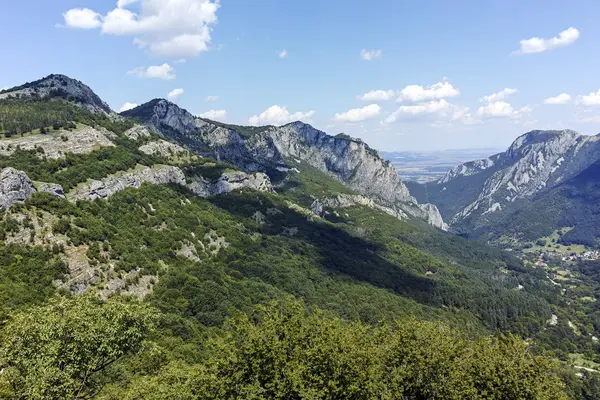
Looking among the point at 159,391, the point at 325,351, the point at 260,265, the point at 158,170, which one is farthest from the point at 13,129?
the point at 325,351

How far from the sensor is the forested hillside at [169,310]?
35.2 m

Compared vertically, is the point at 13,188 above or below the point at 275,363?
above

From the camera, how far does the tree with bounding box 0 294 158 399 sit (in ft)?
98.0

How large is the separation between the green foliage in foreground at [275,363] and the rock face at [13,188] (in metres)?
78.6

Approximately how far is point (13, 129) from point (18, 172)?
66.0m

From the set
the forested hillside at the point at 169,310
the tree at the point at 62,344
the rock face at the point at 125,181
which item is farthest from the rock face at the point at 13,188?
the tree at the point at 62,344

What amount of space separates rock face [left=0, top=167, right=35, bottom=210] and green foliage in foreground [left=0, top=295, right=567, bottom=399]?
258ft

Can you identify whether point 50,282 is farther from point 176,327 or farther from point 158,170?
point 158,170

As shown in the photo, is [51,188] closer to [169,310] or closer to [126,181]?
[126,181]

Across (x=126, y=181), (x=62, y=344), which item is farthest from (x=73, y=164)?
(x=62, y=344)

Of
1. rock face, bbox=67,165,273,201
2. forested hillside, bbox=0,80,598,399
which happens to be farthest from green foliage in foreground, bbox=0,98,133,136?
rock face, bbox=67,165,273,201

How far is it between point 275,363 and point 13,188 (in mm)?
103073

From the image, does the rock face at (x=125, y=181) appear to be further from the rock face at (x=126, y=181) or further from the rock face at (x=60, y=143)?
the rock face at (x=60, y=143)

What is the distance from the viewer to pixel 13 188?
328ft
